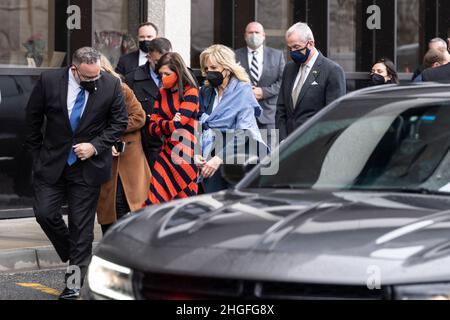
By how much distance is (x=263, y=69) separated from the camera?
44.2 ft

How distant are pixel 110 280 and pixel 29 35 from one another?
9.13 metres

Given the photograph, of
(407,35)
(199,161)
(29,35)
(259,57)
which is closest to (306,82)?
(199,161)

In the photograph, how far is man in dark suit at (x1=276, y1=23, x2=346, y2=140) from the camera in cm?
1027

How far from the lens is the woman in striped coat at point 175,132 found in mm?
9844

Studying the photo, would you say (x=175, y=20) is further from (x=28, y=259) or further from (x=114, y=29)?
(x=28, y=259)

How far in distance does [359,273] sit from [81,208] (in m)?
A: 5.08

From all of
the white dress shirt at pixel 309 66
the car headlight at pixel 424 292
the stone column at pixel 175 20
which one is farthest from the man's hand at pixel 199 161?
the car headlight at pixel 424 292

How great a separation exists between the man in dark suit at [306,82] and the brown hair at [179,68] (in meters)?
0.99

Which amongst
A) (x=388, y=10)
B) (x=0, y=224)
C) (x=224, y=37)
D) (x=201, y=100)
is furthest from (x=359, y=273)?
(x=388, y=10)

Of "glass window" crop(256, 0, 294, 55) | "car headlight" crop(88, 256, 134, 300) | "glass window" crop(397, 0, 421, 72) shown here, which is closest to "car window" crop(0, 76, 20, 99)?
"glass window" crop(256, 0, 294, 55)

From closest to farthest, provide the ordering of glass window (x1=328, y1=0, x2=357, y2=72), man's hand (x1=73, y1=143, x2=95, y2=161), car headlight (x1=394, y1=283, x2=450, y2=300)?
car headlight (x1=394, y1=283, x2=450, y2=300) < man's hand (x1=73, y1=143, x2=95, y2=161) < glass window (x1=328, y1=0, x2=357, y2=72)

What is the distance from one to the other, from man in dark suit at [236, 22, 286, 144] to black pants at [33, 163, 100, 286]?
446 centimetres

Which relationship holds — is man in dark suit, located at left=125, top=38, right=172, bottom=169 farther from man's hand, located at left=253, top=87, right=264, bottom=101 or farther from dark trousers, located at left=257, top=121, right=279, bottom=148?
man's hand, located at left=253, top=87, right=264, bottom=101

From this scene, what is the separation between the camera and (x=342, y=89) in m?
10.3
